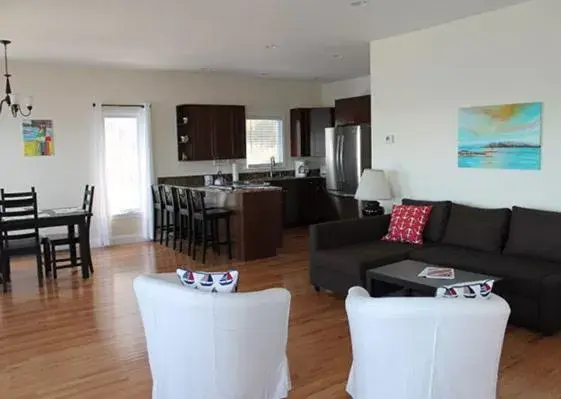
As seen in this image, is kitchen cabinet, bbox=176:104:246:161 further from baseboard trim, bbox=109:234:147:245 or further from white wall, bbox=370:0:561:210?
white wall, bbox=370:0:561:210

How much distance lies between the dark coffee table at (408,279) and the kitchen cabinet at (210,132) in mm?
5023

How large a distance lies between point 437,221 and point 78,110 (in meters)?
5.45

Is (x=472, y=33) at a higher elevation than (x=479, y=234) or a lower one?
higher

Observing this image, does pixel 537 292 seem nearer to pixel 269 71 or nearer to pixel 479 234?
pixel 479 234

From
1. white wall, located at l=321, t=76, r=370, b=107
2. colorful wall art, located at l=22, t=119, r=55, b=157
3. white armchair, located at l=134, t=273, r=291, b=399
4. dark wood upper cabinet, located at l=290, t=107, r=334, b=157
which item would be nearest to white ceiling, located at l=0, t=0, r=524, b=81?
colorful wall art, located at l=22, t=119, r=55, b=157

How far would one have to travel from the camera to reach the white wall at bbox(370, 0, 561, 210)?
15.7ft

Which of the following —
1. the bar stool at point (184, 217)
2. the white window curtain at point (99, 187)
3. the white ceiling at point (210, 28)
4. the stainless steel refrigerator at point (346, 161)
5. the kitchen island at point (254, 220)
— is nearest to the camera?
the white ceiling at point (210, 28)

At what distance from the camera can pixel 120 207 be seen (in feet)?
27.9

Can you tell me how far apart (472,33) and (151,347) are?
14.1 ft

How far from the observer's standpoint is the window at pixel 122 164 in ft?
27.3

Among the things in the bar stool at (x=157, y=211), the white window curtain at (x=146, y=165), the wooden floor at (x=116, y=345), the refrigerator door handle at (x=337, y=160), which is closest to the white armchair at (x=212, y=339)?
the wooden floor at (x=116, y=345)

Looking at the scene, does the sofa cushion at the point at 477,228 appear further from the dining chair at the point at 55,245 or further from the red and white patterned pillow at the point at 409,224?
the dining chair at the point at 55,245

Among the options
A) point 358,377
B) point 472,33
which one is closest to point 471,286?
point 358,377

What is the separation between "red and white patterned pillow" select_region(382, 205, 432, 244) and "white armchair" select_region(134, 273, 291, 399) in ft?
9.40
